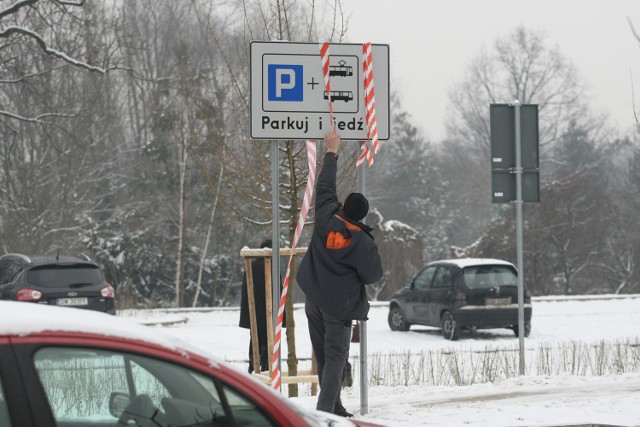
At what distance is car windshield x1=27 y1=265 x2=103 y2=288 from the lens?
1925 centimetres

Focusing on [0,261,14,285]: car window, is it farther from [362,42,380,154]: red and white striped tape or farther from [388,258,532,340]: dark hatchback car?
[362,42,380,154]: red and white striped tape

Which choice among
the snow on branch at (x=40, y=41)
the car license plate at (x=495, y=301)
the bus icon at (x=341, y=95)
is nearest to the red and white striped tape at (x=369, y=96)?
the bus icon at (x=341, y=95)

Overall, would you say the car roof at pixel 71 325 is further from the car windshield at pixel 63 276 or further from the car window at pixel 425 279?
the car window at pixel 425 279

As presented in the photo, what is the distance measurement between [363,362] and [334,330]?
0.66 metres

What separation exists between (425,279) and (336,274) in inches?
548

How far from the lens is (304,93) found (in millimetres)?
8555

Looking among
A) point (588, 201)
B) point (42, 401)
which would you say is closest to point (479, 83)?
point (588, 201)

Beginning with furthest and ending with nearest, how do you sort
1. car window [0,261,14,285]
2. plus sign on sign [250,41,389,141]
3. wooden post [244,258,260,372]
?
car window [0,261,14,285] → wooden post [244,258,260,372] → plus sign on sign [250,41,389,141]

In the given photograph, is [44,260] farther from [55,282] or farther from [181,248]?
[181,248]

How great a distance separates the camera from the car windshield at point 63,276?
19250 millimetres

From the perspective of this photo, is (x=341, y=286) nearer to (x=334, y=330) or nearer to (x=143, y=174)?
(x=334, y=330)

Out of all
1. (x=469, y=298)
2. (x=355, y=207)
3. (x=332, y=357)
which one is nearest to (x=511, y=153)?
(x=355, y=207)

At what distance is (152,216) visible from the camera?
42625mm

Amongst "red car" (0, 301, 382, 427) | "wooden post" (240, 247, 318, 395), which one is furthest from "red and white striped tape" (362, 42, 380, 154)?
"red car" (0, 301, 382, 427)
